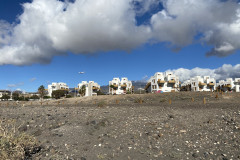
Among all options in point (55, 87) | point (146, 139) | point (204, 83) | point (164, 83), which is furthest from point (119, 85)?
point (146, 139)

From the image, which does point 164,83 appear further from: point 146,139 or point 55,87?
point 55,87

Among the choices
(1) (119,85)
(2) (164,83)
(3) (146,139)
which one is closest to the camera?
(3) (146,139)

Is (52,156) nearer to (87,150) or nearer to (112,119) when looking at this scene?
(87,150)

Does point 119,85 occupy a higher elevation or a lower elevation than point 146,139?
higher

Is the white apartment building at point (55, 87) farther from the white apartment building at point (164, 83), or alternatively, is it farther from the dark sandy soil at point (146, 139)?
the dark sandy soil at point (146, 139)

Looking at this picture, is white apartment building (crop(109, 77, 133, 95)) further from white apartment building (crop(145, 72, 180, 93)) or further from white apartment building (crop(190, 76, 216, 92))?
white apartment building (crop(190, 76, 216, 92))

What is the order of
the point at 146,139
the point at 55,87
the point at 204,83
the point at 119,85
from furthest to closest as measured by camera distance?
the point at 55,87
the point at 119,85
the point at 204,83
the point at 146,139

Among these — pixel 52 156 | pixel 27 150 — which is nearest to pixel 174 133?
pixel 52 156

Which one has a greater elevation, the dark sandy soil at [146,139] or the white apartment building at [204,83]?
the white apartment building at [204,83]

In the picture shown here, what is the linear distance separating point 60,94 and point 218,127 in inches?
4206

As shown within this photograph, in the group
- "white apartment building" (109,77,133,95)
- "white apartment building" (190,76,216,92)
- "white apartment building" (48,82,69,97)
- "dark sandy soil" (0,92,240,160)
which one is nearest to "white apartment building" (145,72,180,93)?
"white apartment building" (190,76,216,92)

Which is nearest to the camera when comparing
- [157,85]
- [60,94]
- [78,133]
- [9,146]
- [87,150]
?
→ [9,146]

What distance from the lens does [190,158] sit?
27.8 feet

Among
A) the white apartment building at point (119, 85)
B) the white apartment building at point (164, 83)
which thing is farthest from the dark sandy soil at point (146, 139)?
the white apartment building at point (119, 85)
